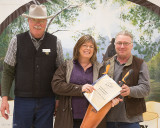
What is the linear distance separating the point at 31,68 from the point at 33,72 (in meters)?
0.04

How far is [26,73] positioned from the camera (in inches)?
67.4

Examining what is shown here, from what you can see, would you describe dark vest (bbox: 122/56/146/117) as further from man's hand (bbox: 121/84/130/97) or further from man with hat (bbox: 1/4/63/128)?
man with hat (bbox: 1/4/63/128)

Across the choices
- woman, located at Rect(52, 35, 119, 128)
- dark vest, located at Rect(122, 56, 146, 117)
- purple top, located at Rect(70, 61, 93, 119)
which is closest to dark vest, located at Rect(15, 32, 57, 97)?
woman, located at Rect(52, 35, 119, 128)

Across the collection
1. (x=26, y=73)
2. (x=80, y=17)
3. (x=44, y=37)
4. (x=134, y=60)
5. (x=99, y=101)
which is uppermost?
(x=80, y=17)

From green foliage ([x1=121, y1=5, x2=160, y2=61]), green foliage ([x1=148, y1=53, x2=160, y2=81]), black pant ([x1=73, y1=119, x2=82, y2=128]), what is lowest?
black pant ([x1=73, y1=119, x2=82, y2=128])

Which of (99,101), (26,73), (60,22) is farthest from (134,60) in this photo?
(60,22)

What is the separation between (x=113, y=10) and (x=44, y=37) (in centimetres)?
123

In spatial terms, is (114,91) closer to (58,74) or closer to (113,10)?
(58,74)

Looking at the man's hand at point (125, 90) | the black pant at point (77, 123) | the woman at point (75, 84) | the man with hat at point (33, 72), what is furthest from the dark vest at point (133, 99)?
the man with hat at point (33, 72)

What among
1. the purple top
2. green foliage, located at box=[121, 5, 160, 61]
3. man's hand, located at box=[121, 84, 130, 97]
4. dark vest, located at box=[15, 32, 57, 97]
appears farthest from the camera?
green foliage, located at box=[121, 5, 160, 61]

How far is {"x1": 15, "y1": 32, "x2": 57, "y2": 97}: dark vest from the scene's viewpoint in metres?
1.71

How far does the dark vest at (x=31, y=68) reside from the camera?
67.1 inches

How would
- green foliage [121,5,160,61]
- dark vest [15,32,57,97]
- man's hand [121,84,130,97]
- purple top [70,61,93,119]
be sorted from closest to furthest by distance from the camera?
man's hand [121,84,130,97], purple top [70,61,93,119], dark vest [15,32,57,97], green foliage [121,5,160,61]

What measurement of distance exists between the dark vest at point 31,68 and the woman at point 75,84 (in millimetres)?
168
